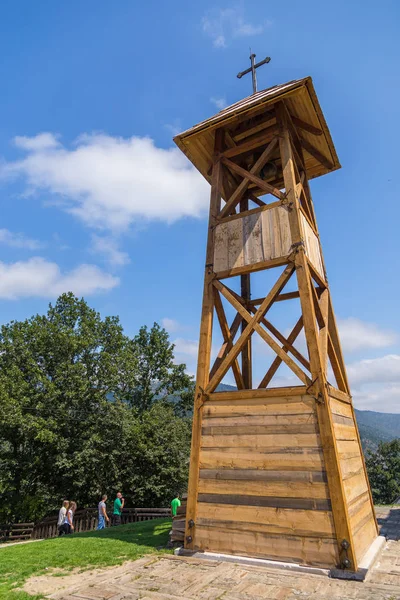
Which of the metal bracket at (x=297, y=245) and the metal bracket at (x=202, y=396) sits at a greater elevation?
the metal bracket at (x=297, y=245)

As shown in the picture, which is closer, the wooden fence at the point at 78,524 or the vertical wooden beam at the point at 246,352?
the vertical wooden beam at the point at 246,352

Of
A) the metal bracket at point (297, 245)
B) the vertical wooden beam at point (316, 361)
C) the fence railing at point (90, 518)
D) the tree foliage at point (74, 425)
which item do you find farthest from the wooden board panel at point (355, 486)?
the tree foliage at point (74, 425)

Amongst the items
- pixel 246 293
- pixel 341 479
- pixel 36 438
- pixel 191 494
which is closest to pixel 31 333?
pixel 36 438

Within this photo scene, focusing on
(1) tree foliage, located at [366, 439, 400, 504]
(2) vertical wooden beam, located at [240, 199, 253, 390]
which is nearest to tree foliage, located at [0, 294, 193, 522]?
(2) vertical wooden beam, located at [240, 199, 253, 390]

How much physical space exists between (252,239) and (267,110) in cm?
380

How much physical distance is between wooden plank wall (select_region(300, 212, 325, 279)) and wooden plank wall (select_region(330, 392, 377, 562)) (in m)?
3.13

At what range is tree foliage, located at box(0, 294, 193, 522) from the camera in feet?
81.8

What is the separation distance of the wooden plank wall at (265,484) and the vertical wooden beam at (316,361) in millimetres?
144

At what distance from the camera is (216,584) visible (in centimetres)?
521

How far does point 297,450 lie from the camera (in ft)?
21.4

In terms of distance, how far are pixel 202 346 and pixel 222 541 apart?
147 inches

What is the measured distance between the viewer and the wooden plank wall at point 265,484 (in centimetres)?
609

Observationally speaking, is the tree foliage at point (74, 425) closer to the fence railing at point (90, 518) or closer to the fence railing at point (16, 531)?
the fence railing at point (16, 531)

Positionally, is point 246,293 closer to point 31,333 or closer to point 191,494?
point 191,494
